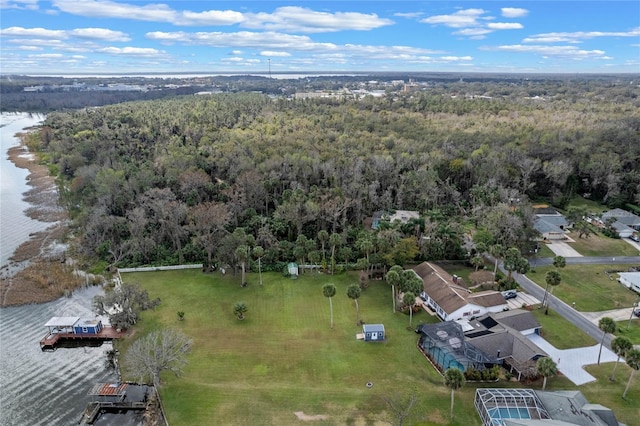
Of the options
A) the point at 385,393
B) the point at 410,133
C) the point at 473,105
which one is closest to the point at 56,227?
the point at 385,393

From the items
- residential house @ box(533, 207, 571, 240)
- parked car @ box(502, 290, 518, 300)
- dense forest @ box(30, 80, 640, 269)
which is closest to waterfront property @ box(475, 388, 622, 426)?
parked car @ box(502, 290, 518, 300)

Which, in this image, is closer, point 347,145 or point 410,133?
point 347,145

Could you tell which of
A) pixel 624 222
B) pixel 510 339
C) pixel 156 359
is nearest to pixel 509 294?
pixel 510 339

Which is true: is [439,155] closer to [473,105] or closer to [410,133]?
[410,133]

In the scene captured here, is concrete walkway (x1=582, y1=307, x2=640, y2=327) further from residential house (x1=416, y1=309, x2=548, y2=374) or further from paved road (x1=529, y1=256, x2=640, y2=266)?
paved road (x1=529, y1=256, x2=640, y2=266)

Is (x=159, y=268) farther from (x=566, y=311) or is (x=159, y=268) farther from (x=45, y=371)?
(x=566, y=311)

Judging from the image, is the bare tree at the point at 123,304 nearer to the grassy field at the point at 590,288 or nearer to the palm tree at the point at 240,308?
the palm tree at the point at 240,308

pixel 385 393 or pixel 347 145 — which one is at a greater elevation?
pixel 347 145
